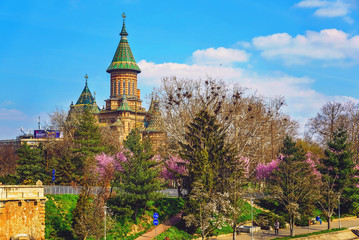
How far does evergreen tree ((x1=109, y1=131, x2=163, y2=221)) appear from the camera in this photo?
37.2 m

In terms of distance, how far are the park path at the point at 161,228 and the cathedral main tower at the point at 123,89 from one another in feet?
210

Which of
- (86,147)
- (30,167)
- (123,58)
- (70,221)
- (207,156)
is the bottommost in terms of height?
(70,221)

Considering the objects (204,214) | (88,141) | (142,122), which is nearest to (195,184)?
(204,214)

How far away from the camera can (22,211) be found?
29484 millimetres

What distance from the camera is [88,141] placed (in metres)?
53.8

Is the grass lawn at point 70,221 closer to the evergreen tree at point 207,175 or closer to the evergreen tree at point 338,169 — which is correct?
the evergreen tree at point 207,175

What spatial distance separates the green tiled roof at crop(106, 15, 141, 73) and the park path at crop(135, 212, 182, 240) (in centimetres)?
6810

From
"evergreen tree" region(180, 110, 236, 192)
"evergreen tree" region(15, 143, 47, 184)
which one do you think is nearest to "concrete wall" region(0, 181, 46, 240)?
"evergreen tree" region(180, 110, 236, 192)

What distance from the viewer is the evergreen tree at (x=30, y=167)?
46250 millimetres

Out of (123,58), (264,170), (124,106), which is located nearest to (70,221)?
(264,170)

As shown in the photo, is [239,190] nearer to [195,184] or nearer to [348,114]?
[195,184]

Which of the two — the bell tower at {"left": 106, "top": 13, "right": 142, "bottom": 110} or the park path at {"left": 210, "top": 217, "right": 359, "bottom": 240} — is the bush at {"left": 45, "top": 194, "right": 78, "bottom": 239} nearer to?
the park path at {"left": 210, "top": 217, "right": 359, "bottom": 240}

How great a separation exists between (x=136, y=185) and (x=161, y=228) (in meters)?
4.07

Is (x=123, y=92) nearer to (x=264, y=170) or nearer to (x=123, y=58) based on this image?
(x=123, y=58)
